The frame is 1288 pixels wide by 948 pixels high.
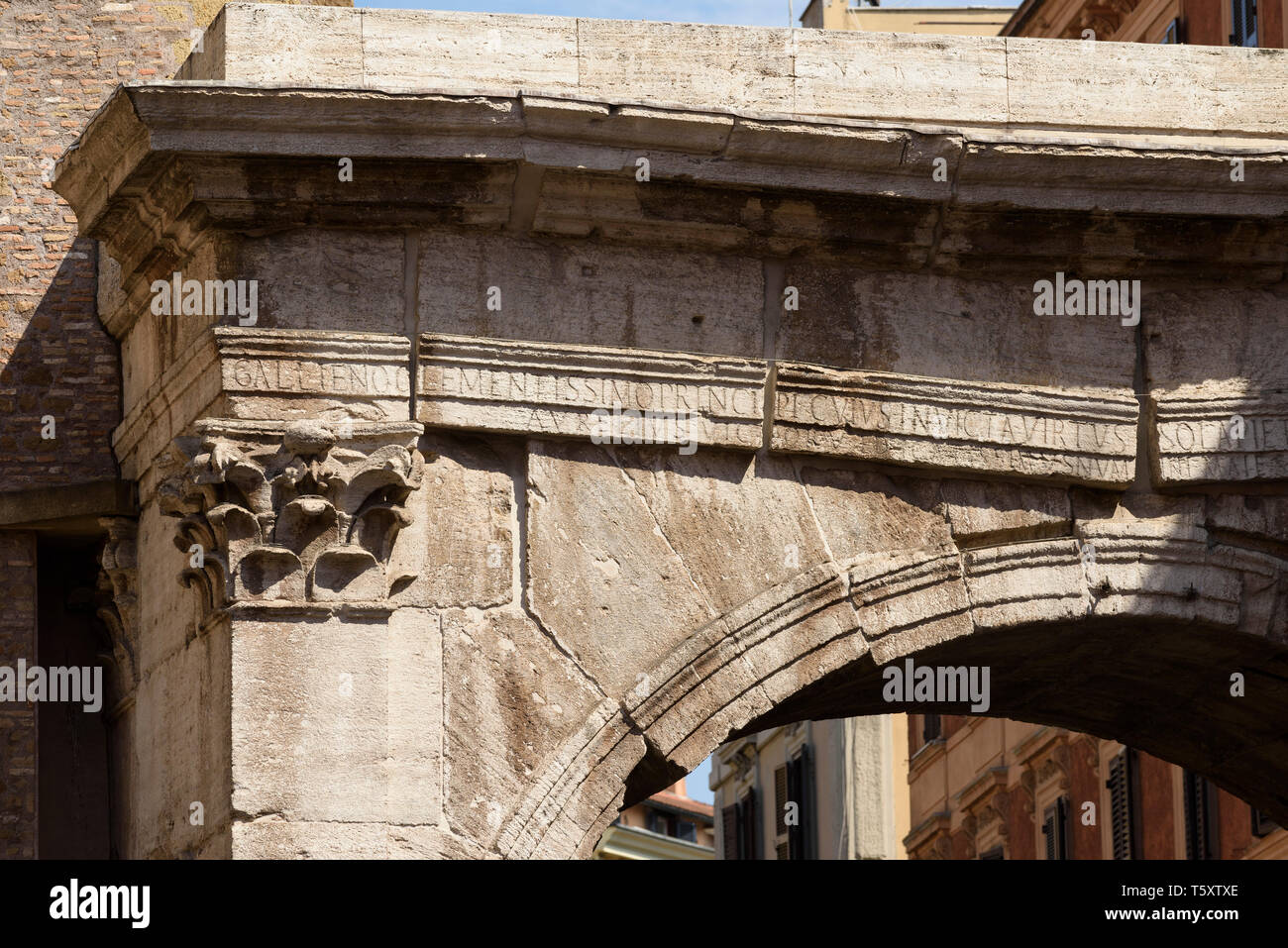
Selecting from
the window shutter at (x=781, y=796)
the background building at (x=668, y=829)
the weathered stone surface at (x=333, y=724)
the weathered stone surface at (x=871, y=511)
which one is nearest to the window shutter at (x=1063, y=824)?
the window shutter at (x=781, y=796)

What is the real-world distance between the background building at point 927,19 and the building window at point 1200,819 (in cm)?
930

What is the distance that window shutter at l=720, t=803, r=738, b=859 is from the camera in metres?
28.4

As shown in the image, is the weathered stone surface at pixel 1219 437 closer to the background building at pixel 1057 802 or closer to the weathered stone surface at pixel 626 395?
the weathered stone surface at pixel 626 395

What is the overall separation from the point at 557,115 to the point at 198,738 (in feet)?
6.73

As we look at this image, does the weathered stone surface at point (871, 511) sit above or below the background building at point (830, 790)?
below

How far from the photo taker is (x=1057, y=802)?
61.8 ft

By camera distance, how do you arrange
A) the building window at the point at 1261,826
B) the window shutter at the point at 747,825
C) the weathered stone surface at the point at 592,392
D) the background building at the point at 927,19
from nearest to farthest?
the weathered stone surface at the point at 592,392 → the building window at the point at 1261,826 → the background building at the point at 927,19 → the window shutter at the point at 747,825

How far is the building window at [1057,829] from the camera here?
61.5 ft

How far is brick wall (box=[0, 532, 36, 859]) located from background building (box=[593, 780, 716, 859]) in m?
31.8

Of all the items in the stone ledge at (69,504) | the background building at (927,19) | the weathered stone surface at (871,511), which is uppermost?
the background building at (927,19)

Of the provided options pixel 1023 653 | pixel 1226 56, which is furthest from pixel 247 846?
pixel 1226 56

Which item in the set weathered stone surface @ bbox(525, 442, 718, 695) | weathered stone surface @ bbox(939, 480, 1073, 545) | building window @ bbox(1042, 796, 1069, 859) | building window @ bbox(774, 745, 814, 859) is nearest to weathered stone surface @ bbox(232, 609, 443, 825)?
weathered stone surface @ bbox(525, 442, 718, 695)

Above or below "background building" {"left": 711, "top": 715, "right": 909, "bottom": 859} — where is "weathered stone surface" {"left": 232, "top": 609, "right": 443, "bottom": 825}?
below

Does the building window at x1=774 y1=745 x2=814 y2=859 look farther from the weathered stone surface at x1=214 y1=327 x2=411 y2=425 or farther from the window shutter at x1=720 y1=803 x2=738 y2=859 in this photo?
the weathered stone surface at x1=214 y1=327 x2=411 y2=425
